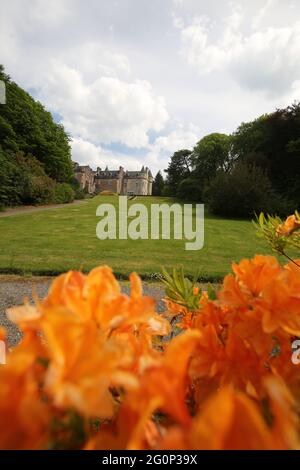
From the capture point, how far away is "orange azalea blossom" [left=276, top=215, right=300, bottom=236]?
3.33ft

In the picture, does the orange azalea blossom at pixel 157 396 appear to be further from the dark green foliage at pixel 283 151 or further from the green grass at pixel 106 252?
the dark green foliage at pixel 283 151

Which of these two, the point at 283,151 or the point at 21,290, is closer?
the point at 21,290

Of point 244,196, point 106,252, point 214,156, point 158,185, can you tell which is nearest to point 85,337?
point 106,252

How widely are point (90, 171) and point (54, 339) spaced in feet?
263

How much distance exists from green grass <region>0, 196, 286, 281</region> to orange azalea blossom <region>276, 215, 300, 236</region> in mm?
5137

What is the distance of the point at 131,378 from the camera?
31 cm

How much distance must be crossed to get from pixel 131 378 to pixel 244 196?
80.7ft

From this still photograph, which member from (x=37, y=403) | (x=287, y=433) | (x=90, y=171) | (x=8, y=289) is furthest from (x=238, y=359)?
(x=90, y=171)

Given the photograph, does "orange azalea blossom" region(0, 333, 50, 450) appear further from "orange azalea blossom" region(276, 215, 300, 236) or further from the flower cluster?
"orange azalea blossom" region(276, 215, 300, 236)

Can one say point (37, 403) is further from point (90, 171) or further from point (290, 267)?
point (90, 171)

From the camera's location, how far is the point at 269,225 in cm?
112

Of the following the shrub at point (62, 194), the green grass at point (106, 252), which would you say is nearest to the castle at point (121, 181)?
the shrub at point (62, 194)

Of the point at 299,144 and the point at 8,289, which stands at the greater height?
the point at 299,144

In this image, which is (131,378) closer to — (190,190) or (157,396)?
(157,396)
